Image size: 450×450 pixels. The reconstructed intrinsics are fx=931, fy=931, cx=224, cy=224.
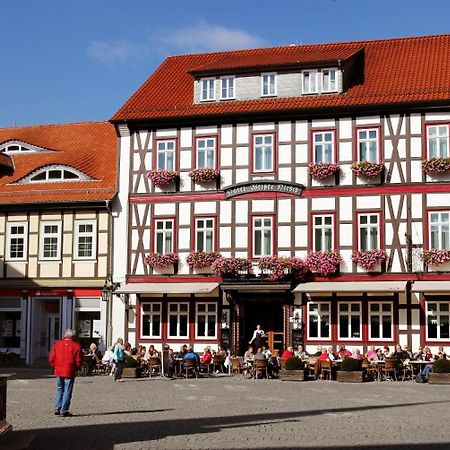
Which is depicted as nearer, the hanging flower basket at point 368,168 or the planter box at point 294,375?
the planter box at point 294,375

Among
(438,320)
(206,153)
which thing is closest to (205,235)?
(206,153)

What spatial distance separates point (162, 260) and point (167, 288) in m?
1.18

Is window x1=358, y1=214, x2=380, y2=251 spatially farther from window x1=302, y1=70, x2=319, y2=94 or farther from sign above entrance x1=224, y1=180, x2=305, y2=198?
window x1=302, y1=70, x2=319, y2=94

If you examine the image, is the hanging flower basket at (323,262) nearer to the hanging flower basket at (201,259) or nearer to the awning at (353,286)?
the awning at (353,286)

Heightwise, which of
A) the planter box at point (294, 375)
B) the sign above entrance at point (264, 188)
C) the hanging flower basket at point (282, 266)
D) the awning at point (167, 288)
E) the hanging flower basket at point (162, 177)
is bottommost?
the planter box at point (294, 375)

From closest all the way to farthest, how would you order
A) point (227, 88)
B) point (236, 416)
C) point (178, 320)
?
point (236, 416) → point (178, 320) → point (227, 88)

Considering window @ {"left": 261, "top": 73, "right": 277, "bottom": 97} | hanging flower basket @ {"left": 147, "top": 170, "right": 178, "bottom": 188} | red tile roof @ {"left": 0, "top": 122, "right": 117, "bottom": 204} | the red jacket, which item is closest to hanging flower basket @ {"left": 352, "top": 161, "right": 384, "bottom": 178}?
window @ {"left": 261, "top": 73, "right": 277, "bottom": 97}

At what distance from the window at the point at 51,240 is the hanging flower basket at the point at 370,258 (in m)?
12.2

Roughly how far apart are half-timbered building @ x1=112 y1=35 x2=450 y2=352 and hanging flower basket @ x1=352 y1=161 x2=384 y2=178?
0.15ft

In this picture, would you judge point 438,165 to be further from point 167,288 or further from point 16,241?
point 16,241

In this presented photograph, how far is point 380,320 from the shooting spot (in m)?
33.0

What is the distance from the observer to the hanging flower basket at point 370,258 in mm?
32688

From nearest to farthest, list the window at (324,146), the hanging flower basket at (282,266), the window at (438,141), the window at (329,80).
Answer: the window at (438,141) → the hanging flower basket at (282,266) → the window at (324,146) → the window at (329,80)

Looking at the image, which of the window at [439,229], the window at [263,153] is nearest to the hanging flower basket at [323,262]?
the window at [439,229]
